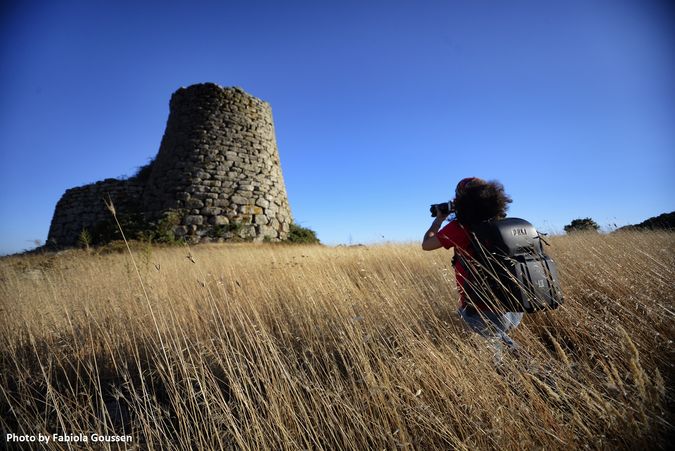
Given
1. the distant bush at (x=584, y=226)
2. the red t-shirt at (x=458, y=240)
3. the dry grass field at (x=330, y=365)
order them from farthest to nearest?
the distant bush at (x=584, y=226), the red t-shirt at (x=458, y=240), the dry grass field at (x=330, y=365)

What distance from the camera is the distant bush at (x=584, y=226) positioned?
648 cm

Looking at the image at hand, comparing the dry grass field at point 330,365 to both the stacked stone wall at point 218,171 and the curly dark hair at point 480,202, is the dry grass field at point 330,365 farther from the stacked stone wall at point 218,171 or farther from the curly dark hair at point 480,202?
the stacked stone wall at point 218,171

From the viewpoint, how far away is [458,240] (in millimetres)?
1943

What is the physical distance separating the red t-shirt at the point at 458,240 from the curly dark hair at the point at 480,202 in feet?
0.20

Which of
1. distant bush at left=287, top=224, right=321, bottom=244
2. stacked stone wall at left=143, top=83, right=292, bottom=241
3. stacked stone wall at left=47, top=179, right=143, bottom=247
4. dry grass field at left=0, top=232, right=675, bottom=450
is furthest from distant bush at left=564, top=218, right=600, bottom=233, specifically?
stacked stone wall at left=47, top=179, right=143, bottom=247

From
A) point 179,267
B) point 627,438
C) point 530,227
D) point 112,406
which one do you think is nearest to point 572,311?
point 530,227

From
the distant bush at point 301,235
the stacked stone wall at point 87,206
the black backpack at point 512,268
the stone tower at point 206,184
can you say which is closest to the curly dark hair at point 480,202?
the black backpack at point 512,268

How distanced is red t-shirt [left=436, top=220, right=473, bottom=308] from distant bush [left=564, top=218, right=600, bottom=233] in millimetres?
6793

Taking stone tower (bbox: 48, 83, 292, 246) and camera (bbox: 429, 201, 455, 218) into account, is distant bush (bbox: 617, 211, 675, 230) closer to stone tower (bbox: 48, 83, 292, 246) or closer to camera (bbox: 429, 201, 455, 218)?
camera (bbox: 429, 201, 455, 218)

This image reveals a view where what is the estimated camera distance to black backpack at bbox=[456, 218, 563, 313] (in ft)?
5.24

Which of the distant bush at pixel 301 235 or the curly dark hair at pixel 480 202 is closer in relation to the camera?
the curly dark hair at pixel 480 202

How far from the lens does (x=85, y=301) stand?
298 centimetres

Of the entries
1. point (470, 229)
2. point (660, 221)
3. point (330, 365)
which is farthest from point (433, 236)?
point (660, 221)

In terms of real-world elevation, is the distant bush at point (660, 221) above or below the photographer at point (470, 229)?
below
